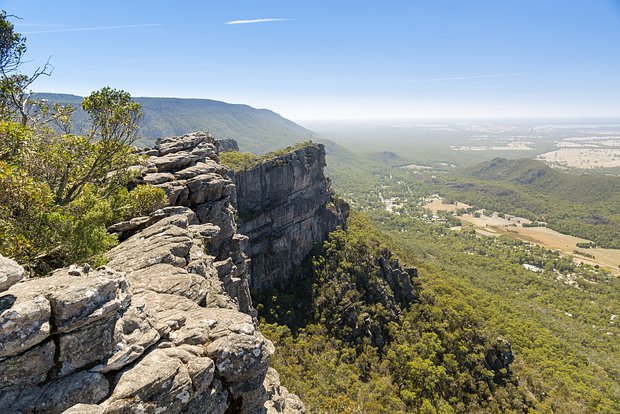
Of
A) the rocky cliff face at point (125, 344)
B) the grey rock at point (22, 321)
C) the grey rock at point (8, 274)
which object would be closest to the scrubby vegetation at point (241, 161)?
the rocky cliff face at point (125, 344)

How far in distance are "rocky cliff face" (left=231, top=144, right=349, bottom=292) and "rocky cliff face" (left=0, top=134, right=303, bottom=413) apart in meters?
46.8

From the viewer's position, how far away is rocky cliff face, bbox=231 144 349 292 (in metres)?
66.9

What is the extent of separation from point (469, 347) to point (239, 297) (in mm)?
45278

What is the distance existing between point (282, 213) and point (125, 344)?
194 feet

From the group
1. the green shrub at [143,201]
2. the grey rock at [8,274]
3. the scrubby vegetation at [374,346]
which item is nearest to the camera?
the grey rock at [8,274]

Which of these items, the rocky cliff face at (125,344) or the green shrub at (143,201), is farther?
the green shrub at (143,201)

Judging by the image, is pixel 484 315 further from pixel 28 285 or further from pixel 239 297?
pixel 28 285

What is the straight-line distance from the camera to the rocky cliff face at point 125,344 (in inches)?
414

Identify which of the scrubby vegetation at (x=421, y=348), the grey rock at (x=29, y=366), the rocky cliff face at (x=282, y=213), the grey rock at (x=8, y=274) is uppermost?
the grey rock at (x=8, y=274)

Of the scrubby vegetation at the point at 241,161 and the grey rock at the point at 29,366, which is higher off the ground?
the scrubby vegetation at the point at 241,161

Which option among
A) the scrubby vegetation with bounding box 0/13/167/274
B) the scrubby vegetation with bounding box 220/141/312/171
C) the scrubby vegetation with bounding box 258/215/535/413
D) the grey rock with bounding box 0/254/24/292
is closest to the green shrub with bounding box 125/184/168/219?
the scrubby vegetation with bounding box 0/13/167/274

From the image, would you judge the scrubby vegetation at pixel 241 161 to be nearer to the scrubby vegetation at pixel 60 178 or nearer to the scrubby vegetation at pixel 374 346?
the scrubby vegetation at pixel 374 346

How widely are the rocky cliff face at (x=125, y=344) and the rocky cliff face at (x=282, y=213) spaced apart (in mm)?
46783

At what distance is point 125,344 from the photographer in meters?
12.4
